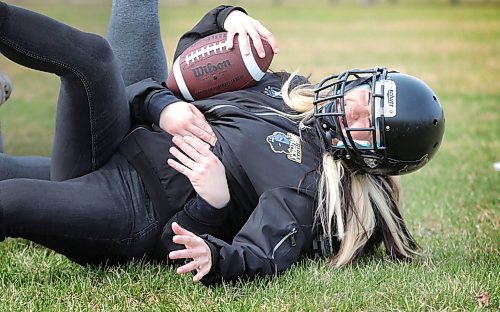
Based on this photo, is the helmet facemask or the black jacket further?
the helmet facemask

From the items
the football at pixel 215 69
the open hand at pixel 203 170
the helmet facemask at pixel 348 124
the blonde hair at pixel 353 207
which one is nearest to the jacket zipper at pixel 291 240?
the blonde hair at pixel 353 207

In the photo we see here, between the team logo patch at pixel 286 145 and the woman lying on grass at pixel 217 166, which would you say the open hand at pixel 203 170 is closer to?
the woman lying on grass at pixel 217 166

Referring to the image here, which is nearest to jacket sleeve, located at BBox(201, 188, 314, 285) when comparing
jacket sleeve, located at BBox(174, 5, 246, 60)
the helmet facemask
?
the helmet facemask

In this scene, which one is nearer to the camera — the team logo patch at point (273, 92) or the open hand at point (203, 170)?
the open hand at point (203, 170)

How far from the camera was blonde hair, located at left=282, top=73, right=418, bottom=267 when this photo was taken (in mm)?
3738

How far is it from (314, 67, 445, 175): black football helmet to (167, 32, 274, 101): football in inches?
18.0

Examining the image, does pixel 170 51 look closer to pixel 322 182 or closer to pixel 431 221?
pixel 431 221

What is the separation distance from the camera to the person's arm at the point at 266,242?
130 inches

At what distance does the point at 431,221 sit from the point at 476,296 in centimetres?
192

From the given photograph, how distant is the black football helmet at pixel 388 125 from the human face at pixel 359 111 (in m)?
0.02

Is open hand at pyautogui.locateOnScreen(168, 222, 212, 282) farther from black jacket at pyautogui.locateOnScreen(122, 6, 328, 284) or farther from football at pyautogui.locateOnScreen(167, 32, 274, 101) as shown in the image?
football at pyautogui.locateOnScreen(167, 32, 274, 101)

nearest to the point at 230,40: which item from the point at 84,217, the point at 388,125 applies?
the point at 388,125

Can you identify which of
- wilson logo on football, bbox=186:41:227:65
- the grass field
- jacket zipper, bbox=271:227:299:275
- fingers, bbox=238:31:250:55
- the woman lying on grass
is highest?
fingers, bbox=238:31:250:55

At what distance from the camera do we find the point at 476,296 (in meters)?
3.38
